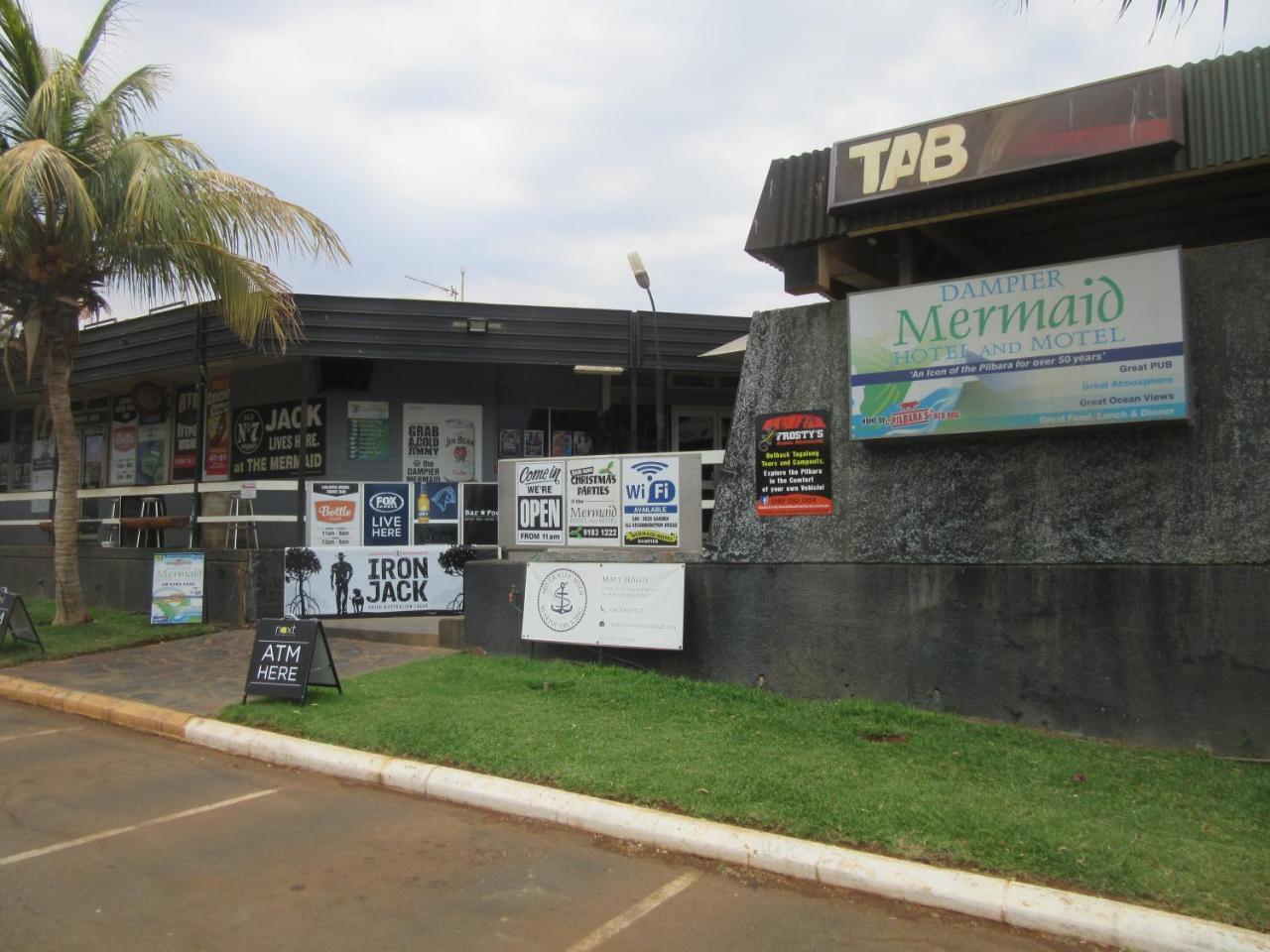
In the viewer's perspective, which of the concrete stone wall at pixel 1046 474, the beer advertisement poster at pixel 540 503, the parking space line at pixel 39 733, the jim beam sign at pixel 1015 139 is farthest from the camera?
the beer advertisement poster at pixel 540 503

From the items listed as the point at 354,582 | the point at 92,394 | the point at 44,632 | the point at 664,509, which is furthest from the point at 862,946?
the point at 92,394

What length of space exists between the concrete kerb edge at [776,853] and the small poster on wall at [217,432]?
32.9 feet

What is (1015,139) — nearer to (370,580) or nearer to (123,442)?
(370,580)

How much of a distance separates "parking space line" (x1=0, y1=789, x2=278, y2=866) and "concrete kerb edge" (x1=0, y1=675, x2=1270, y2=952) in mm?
727

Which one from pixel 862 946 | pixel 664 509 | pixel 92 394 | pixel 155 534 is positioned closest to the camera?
pixel 862 946

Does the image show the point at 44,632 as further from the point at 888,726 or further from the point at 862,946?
the point at 862,946

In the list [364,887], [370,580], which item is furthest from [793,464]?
[370,580]

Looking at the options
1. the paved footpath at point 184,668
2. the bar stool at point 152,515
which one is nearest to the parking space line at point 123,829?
the paved footpath at point 184,668

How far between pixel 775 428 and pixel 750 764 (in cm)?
330

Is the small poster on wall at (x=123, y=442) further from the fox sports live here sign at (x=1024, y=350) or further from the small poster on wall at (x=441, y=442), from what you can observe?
the fox sports live here sign at (x=1024, y=350)

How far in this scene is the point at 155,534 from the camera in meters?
15.9

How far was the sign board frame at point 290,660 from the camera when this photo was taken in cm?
845

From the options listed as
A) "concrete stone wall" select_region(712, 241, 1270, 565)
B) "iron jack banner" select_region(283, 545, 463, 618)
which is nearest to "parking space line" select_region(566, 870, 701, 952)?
"concrete stone wall" select_region(712, 241, 1270, 565)

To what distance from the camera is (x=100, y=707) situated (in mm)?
9078
